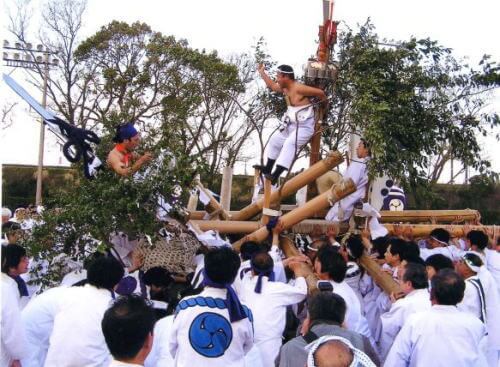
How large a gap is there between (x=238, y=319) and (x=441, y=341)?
141cm

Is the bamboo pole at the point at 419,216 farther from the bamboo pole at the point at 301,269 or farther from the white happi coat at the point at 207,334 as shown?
the white happi coat at the point at 207,334

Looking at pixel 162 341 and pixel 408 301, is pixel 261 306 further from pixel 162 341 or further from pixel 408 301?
pixel 408 301

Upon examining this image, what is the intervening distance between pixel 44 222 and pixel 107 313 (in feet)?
12.6

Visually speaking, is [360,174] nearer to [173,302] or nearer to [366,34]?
[366,34]

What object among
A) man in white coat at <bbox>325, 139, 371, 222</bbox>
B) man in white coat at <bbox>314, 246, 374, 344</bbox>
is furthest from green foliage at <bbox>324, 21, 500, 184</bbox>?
man in white coat at <bbox>314, 246, 374, 344</bbox>

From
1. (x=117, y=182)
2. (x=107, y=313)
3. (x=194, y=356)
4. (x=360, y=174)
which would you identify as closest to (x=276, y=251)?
(x=360, y=174)

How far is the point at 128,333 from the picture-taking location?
3227 mm

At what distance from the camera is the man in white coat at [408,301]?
555cm

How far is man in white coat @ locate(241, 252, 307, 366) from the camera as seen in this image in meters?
5.79

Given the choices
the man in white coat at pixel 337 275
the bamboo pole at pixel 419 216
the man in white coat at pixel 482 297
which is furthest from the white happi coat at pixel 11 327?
the bamboo pole at pixel 419 216

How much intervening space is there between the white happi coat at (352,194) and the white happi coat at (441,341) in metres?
3.19

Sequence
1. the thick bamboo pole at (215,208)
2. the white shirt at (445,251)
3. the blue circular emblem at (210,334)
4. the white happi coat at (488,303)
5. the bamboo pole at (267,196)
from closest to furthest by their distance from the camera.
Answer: the blue circular emblem at (210,334)
the white happi coat at (488,303)
the bamboo pole at (267,196)
the white shirt at (445,251)
the thick bamboo pole at (215,208)

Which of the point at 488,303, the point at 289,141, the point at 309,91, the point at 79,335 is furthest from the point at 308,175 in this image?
the point at 79,335

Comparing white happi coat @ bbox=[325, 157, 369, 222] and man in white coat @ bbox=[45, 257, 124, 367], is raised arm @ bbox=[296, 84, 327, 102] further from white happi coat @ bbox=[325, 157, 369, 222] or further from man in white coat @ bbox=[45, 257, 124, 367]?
man in white coat @ bbox=[45, 257, 124, 367]
